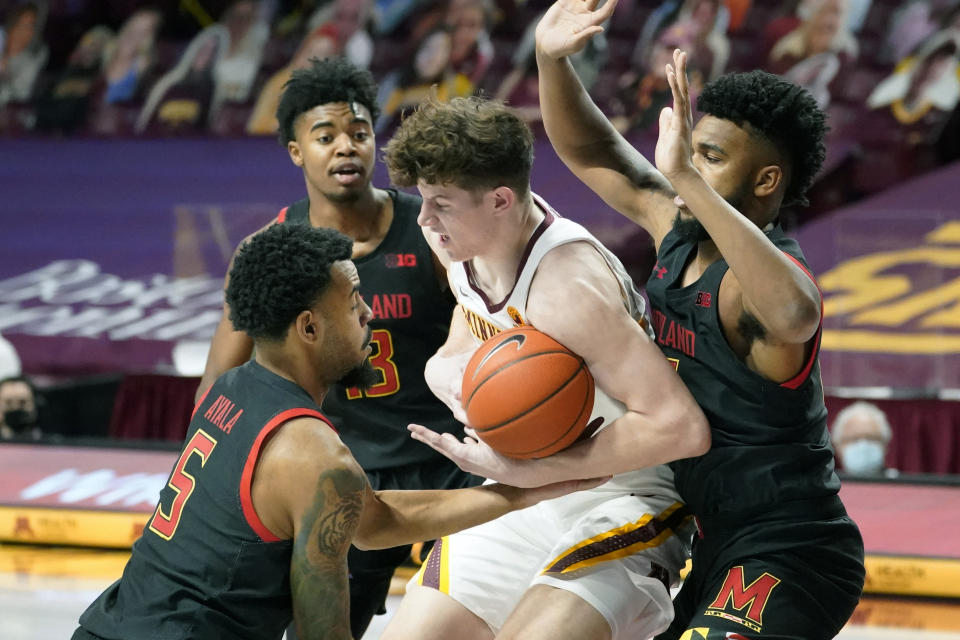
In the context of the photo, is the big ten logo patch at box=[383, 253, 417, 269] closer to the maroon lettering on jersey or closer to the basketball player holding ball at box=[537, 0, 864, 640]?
the maroon lettering on jersey

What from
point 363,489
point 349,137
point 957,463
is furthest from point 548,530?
point 957,463

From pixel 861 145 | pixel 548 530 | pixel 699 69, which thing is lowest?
pixel 548 530

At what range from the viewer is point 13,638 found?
5.55 meters

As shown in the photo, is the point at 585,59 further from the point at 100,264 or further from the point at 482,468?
the point at 482,468

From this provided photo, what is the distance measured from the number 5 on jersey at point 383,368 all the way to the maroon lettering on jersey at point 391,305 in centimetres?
7

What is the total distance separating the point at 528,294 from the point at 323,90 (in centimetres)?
187

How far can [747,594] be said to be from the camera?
3.13 metres

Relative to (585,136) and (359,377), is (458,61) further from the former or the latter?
(359,377)

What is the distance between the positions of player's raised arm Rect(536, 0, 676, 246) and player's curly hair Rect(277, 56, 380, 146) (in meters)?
1.20

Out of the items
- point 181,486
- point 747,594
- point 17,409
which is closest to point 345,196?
point 181,486

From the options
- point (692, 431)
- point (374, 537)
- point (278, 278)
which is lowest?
point (374, 537)

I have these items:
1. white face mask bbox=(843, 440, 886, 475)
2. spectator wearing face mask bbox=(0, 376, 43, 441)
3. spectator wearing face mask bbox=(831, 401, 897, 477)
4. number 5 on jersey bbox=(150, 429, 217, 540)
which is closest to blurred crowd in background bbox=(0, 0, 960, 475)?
spectator wearing face mask bbox=(0, 376, 43, 441)

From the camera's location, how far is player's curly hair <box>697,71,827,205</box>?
3193 mm

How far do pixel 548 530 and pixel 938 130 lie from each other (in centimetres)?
746
